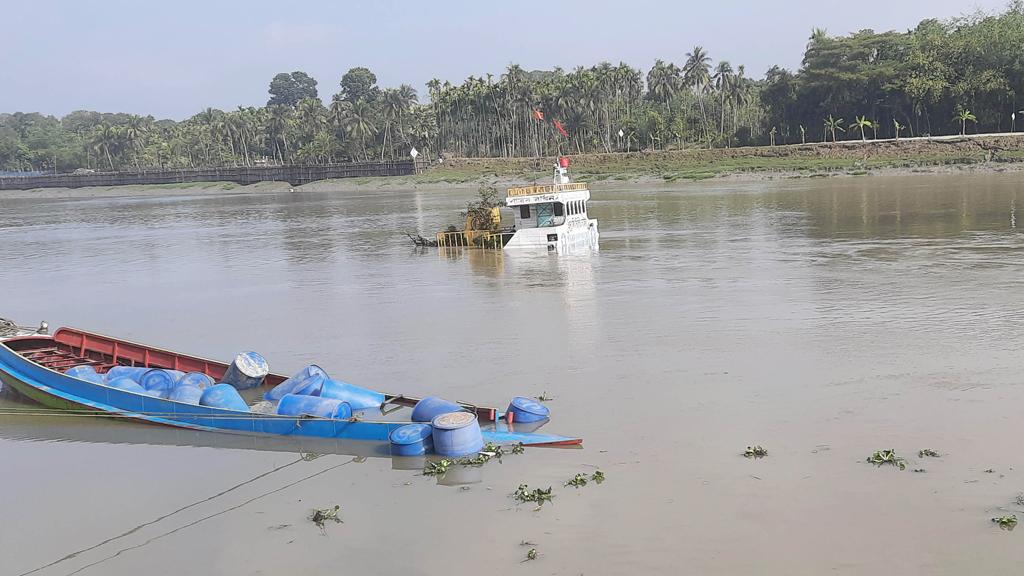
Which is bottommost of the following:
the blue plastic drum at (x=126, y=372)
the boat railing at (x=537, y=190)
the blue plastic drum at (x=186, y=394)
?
the blue plastic drum at (x=186, y=394)

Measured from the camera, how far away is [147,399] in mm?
16203

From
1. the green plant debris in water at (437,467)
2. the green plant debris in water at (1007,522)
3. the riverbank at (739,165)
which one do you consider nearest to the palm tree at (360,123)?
the riverbank at (739,165)

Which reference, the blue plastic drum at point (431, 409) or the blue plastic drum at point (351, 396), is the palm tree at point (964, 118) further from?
the blue plastic drum at point (431, 409)

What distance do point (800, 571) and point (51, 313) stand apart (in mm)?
28715

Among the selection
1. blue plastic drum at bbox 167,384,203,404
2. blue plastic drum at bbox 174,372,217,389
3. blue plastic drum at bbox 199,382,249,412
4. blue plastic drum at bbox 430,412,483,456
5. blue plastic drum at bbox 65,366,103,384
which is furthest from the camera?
blue plastic drum at bbox 65,366,103,384

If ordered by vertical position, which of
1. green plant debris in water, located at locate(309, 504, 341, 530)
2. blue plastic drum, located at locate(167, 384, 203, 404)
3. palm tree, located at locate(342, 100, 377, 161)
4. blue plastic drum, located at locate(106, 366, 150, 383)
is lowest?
green plant debris in water, located at locate(309, 504, 341, 530)

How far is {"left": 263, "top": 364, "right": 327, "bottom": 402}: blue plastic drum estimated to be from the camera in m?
16.0

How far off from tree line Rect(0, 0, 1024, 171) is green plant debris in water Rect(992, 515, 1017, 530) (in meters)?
87.9

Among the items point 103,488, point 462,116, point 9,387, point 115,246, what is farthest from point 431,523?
point 462,116

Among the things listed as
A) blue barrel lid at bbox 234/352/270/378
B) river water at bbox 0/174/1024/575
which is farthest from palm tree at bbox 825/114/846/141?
blue barrel lid at bbox 234/352/270/378

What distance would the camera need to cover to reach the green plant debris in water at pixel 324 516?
11.8 meters

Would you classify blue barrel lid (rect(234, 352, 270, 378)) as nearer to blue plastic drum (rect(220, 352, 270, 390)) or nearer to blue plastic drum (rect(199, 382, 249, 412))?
blue plastic drum (rect(220, 352, 270, 390))

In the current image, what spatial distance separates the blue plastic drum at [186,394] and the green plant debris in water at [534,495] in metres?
7.17

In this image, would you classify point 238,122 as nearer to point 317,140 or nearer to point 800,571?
point 317,140
